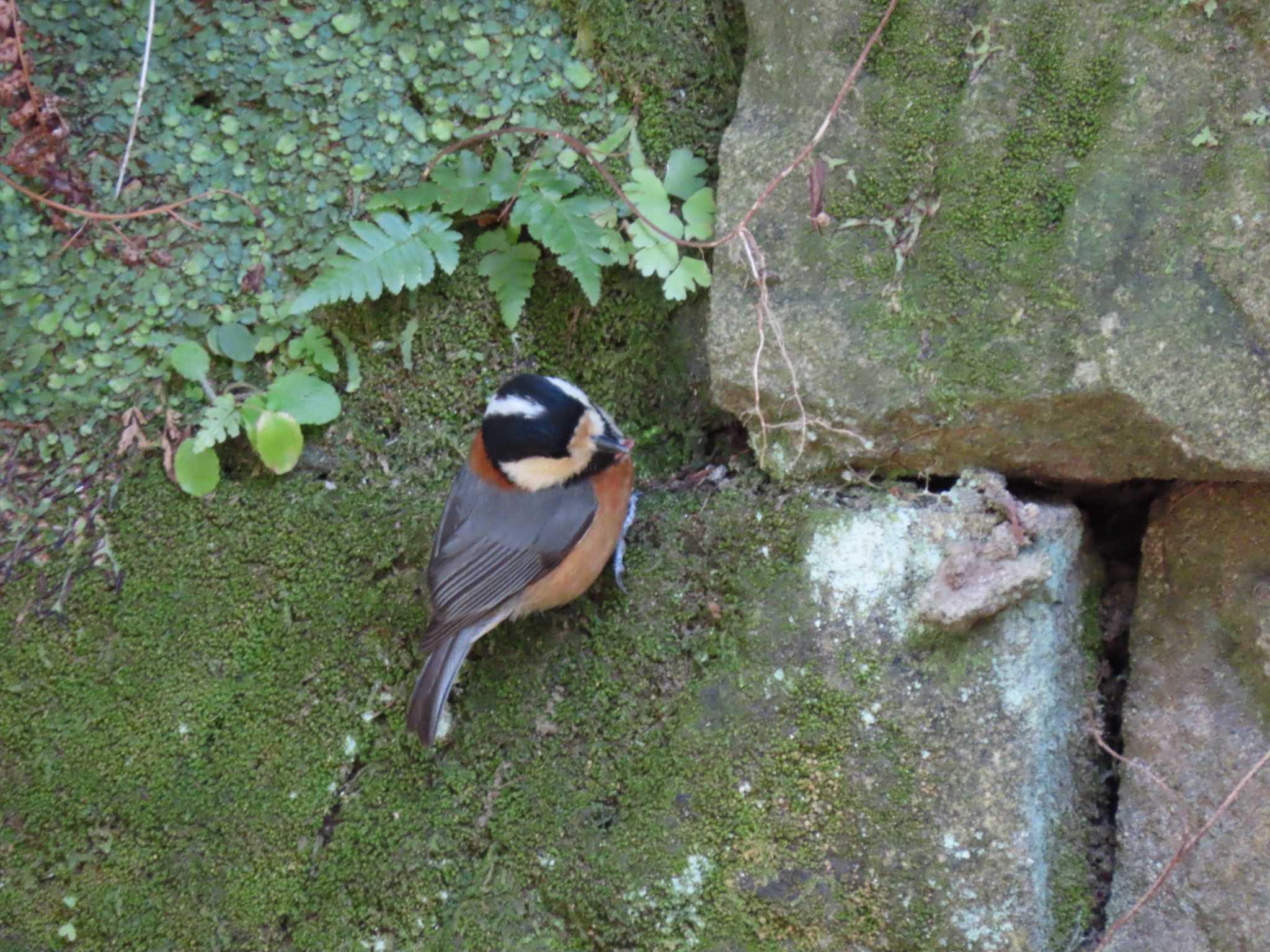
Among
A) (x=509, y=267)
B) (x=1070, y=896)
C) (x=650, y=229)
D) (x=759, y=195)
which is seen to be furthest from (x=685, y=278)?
(x=1070, y=896)

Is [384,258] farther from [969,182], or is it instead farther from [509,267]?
[969,182]

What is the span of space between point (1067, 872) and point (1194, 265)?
1574 millimetres

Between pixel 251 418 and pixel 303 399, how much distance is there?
0.17 m

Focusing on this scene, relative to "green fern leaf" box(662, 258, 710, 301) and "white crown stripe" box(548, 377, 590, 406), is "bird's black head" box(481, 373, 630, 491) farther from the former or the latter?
"green fern leaf" box(662, 258, 710, 301)

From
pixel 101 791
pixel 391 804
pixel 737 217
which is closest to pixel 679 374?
pixel 737 217

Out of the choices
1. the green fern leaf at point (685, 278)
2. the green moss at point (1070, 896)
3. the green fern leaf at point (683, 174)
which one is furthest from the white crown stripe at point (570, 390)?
the green moss at point (1070, 896)

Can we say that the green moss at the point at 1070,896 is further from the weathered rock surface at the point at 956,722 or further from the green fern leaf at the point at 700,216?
the green fern leaf at the point at 700,216

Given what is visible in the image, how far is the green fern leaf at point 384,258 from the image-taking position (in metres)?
Answer: 3.37

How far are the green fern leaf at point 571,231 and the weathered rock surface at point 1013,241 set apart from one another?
15.4 inches

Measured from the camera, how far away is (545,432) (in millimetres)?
3357

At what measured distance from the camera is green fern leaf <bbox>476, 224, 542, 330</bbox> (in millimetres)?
3543

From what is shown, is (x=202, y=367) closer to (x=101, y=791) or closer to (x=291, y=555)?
(x=291, y=555)

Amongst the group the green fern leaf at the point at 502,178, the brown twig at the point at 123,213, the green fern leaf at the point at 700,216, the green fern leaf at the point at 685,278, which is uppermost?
the green fern leaf at the point at 700,216

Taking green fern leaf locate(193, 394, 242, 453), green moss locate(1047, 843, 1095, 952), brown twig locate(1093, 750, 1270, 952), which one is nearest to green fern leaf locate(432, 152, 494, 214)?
green fern leaf locate(193, 394, 242, 453)
